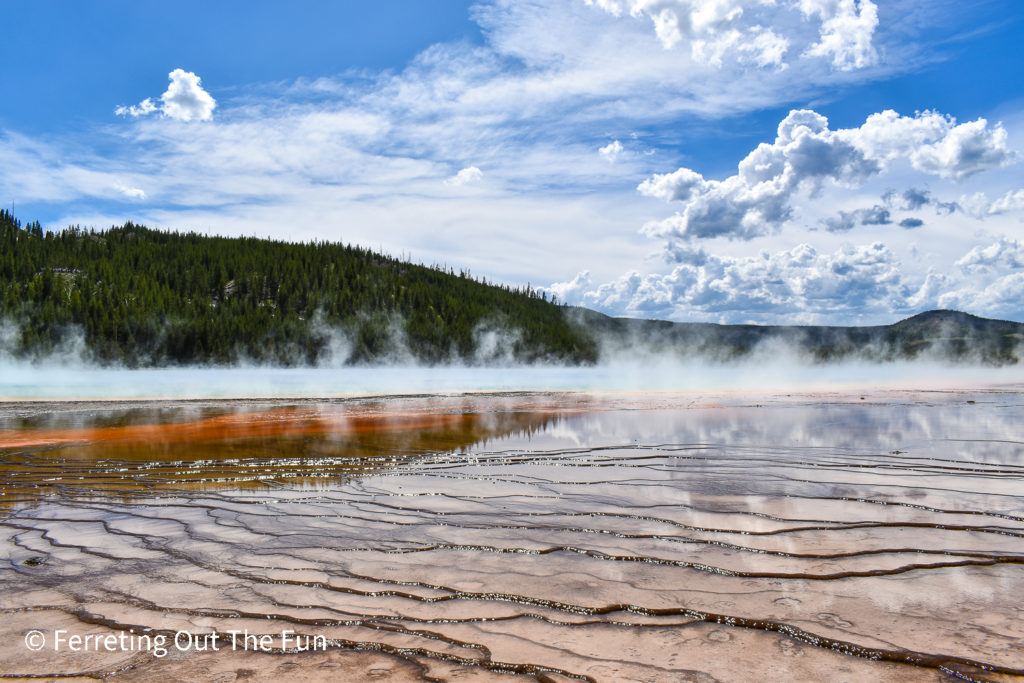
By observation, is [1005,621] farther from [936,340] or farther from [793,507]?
[936,340]

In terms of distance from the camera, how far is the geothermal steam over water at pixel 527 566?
358 centimetres

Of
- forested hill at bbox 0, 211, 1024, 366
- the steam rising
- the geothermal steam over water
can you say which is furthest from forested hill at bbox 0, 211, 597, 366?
the geothermal steam over water

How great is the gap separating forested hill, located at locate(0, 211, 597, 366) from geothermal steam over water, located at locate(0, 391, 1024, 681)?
76174mm

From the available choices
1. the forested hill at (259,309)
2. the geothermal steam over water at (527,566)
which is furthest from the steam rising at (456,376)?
the geothermal steam over water at (527,566)

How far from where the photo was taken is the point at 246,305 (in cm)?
9162

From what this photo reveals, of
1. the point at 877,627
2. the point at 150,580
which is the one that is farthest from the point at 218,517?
the point at 877,627

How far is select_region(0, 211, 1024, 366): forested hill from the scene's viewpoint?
250 ft

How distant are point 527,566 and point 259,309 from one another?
3679 inches

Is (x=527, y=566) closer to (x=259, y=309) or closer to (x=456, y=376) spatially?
(x=456, y=376)

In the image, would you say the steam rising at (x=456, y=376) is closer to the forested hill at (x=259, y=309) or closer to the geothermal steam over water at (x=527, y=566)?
the forested hill at (x=259, y=309)

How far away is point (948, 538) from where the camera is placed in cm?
575

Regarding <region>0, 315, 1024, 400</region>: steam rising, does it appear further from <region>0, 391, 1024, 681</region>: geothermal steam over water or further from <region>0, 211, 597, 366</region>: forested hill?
<region>0, 391, 1024, 681</region>: geothermal steam over water

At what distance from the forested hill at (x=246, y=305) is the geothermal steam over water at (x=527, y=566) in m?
76.2

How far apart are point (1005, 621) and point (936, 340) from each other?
20052 cm
